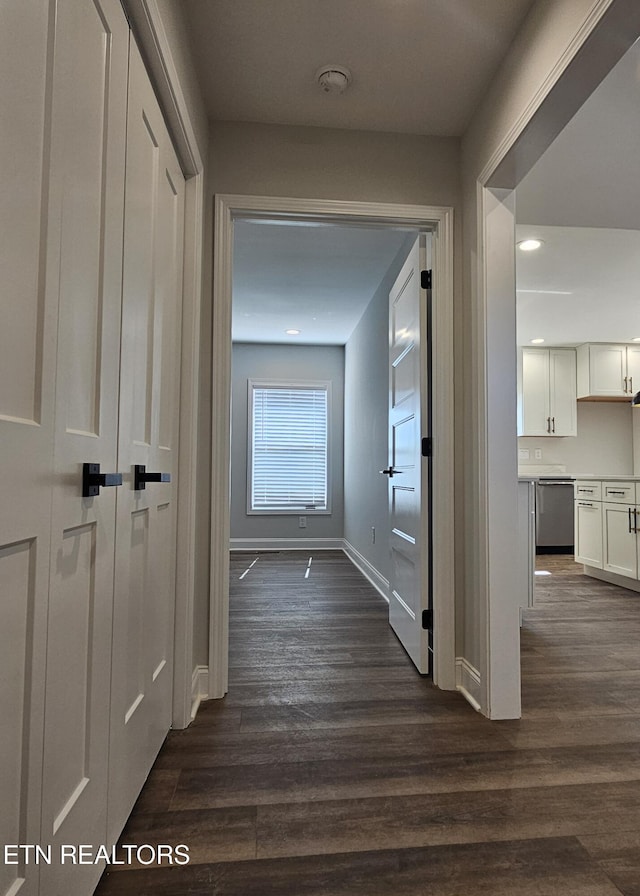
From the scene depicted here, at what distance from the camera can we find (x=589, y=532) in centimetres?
468

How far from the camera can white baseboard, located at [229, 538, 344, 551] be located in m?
6.07

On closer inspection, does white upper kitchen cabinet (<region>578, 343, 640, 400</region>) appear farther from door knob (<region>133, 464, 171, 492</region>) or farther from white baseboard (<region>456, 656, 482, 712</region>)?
door knob (<region>133, 464, 171, 492</region>)

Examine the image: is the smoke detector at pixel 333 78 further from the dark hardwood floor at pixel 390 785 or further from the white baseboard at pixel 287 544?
the white baseboard at pixel 287 544

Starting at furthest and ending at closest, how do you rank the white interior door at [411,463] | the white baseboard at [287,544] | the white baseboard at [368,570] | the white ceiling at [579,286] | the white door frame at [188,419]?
the white baseboard at [287,544], the white baseboard at [368,570], the white ceiling at [579,286], the white interior door at [411,463], the white door frame at [188,419]

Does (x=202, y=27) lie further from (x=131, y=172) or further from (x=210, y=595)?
(x=210, y=595)

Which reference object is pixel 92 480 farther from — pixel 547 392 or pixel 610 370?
pixel 610 370

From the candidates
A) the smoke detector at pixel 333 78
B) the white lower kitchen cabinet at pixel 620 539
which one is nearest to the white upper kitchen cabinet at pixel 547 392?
the white lower kitchen cabinet at pixel 620 539

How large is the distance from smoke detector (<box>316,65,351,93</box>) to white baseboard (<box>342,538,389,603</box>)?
2928 mm

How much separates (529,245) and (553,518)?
3.66m

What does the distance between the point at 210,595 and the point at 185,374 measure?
90 centimetres

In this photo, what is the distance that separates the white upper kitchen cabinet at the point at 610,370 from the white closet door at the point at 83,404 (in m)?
6.37

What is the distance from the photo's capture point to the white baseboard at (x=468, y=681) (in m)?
2.04

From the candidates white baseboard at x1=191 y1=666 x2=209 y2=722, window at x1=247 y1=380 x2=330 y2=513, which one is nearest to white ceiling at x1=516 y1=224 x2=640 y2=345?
window at x1=247 y1=380 x2=330 y2=513

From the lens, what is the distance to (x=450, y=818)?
137 cm
